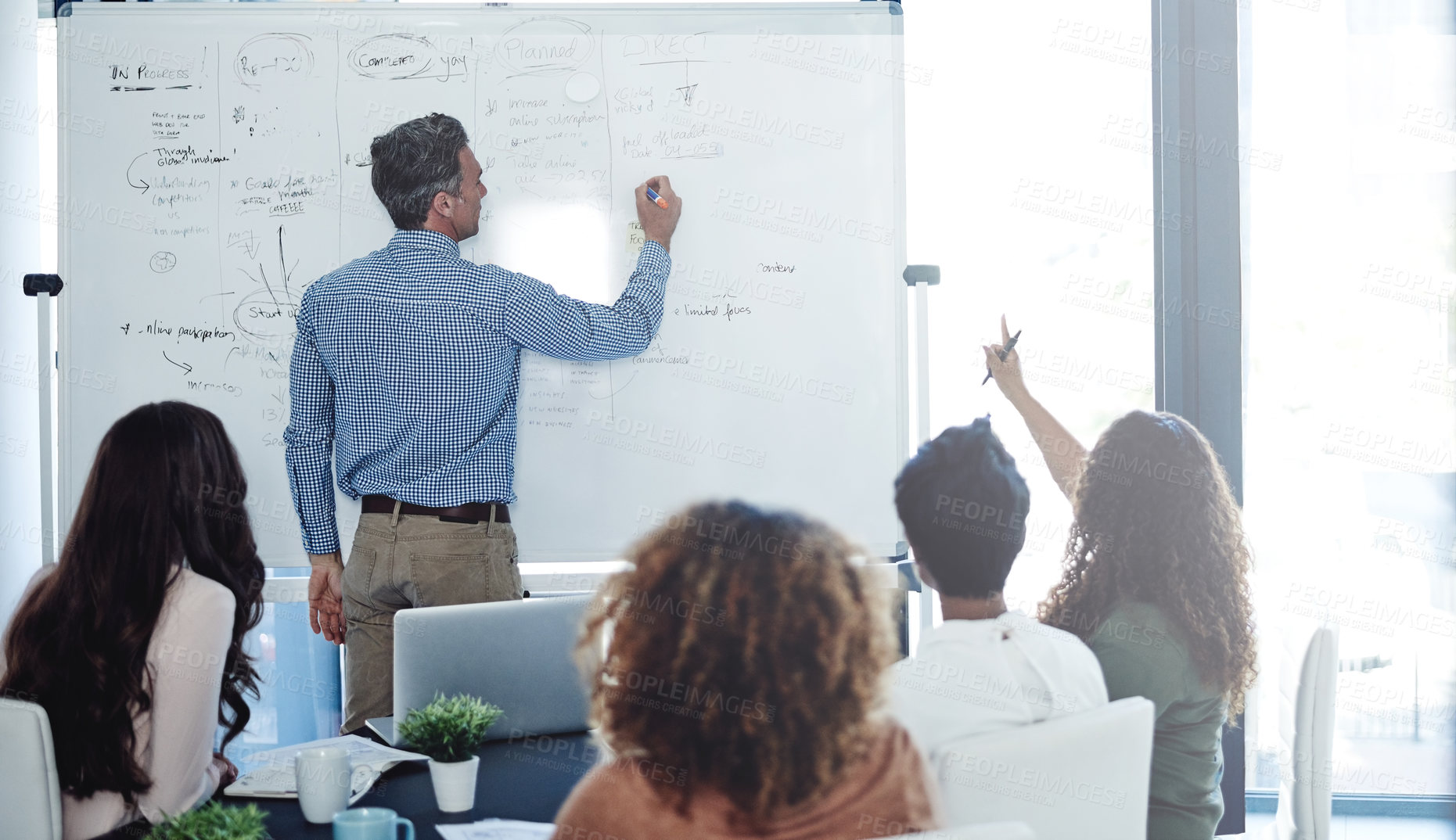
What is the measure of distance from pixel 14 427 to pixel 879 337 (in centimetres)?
242

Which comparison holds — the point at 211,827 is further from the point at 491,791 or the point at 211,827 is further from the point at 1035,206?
the point at 1035,206

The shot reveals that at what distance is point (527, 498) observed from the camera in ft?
8.49

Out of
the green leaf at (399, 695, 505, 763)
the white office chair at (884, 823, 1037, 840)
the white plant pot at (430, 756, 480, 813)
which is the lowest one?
the white plant pot at (430, 756, 480, 813)

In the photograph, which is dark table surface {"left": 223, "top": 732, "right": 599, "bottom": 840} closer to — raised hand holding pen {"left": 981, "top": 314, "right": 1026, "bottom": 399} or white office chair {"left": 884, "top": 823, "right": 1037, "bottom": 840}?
white office chair {"left": 884, "top": 823, "right": 1037, "bottom": 840}

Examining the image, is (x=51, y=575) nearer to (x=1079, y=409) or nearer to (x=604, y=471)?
(x=604, y=471)

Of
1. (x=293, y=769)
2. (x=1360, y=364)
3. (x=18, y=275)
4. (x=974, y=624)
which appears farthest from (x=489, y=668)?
(x=1360, y=364)

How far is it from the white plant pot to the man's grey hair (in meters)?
1.41

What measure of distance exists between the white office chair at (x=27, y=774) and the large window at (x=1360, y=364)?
8.56 feet

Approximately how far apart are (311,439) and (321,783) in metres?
1.24

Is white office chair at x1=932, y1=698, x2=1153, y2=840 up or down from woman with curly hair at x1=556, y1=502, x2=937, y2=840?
down

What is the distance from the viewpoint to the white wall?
2.95m

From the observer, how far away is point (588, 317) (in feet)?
7.95

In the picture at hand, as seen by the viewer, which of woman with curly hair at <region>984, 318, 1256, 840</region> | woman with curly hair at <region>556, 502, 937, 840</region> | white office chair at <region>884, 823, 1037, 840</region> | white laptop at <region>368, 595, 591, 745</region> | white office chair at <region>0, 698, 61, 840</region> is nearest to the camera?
white office chair at <region>884, 823, 1037, 840</region>

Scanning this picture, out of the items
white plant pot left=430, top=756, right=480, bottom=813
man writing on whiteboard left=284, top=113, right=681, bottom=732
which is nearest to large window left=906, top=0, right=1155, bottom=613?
man writing on whiteboard left=284, top=113, right=681, bottom=732
